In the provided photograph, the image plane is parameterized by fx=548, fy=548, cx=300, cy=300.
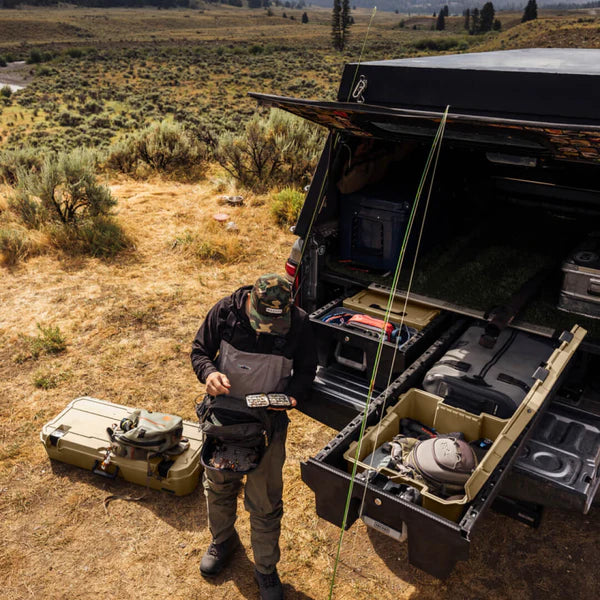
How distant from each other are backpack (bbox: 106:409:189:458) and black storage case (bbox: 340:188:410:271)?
2.07 metres

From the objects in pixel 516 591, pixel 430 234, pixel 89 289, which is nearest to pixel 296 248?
pixel 430 234

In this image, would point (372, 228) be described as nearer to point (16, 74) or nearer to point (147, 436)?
point (147, 436)

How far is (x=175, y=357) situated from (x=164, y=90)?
93.7ft

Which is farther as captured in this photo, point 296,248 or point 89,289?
point 89,289

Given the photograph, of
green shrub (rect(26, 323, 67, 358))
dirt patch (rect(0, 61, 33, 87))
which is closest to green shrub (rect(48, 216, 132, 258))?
green shrub (rect(26, 323, 67, 358))

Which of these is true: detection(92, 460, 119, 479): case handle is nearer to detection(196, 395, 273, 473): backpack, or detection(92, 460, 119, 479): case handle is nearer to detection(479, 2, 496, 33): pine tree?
detection(196, 395, 273, 473): backpack

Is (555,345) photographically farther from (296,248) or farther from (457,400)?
(296,248)

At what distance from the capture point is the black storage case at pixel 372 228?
4633mm

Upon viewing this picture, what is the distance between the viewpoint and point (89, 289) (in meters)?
7.37

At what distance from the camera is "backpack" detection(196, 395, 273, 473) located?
3121mm

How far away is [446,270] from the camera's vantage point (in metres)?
5.06

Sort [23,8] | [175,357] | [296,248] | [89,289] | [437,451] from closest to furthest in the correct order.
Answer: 1. [437,451]
2. [296,248]
3. [175,357]
4. [89,289]
5. [23,8]

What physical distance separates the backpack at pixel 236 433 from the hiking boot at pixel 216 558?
2.31ft

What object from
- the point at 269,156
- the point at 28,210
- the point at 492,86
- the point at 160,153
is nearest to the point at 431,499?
the point at 492,86
